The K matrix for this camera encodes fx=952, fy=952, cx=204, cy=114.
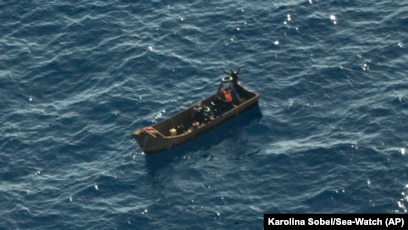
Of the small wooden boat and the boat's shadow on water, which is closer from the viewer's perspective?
the small wooden boat

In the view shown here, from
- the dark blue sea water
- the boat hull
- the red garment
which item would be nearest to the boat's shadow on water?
the dark blue sea water

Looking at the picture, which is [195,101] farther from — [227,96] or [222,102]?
[227,96]

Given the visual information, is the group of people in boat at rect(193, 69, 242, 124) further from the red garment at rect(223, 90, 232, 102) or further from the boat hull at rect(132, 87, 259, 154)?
the boat hull at rect(132, 87, 259, 154)

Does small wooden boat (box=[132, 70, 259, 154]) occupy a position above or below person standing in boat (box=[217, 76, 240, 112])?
below

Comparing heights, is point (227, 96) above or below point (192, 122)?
above

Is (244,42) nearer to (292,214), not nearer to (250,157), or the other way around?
(250,157)

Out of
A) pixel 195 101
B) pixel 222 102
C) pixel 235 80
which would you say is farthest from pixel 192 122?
pixel 235 80
